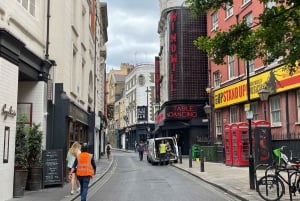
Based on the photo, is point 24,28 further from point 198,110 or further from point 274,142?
point 198,110

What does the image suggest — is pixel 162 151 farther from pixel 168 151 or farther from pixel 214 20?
pixel 214 20

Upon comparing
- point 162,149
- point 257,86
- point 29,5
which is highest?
point 29,5

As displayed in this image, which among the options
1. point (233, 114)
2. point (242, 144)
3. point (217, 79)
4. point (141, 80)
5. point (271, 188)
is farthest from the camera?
point (141, 80)

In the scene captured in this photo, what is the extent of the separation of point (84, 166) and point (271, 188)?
16.8ft

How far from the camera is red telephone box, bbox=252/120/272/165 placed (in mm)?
24984

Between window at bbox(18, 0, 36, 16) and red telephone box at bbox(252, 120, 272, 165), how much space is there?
13.8m

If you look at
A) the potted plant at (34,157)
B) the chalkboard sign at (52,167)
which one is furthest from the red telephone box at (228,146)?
Answer: the potted plant at (34,157)

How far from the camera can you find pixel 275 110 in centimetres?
2656

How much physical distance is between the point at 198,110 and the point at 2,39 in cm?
3467

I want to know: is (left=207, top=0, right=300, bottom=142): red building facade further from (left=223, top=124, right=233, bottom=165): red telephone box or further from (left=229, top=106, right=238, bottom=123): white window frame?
(left=223, top=124, right=233, bottom=165): red telephone box

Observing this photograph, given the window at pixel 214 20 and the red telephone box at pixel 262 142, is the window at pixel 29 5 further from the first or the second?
the window at pixel 214 20

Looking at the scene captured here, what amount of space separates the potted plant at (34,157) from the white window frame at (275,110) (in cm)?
1458

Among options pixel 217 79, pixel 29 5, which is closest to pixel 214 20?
pixel 217 79

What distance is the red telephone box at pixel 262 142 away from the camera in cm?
2498
